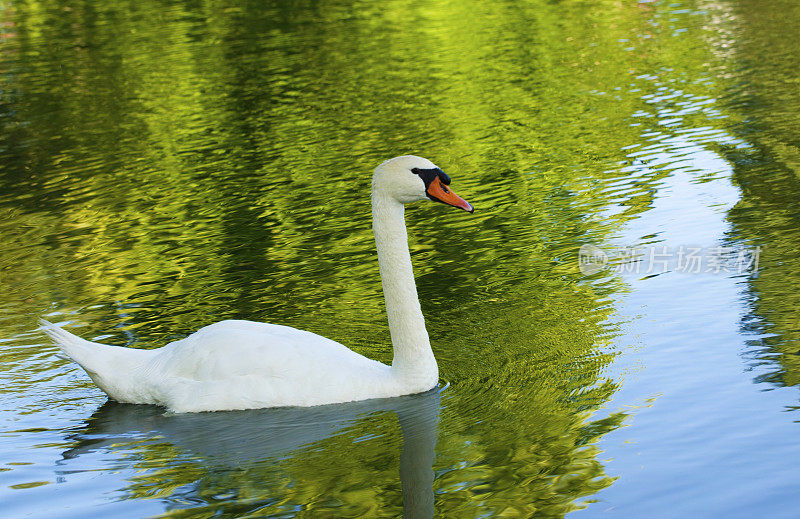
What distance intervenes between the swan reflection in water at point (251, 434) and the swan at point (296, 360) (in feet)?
0.30

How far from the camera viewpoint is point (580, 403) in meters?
7.57

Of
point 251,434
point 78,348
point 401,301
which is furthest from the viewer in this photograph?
point 78,348

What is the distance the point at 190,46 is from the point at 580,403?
2650 centimetres

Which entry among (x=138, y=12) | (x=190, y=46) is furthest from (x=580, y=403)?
(x=138, y=12)

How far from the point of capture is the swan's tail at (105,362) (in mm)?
8227

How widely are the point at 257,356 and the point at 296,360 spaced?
0.94ft

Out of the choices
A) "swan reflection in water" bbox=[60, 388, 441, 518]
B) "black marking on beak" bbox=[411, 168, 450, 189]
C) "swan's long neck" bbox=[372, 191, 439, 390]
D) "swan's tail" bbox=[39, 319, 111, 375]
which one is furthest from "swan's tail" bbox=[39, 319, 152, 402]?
"black marking on beak" bbox=[411, 168, 450, 189]

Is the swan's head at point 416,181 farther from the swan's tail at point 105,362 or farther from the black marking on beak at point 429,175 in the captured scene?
the swan's tail at point 105,362

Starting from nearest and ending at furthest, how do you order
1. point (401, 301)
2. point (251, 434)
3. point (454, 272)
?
point (251, 434)
point (401, 301)
point (454, 272)

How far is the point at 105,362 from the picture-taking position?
827cm

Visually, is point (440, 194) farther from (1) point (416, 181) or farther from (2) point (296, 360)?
(2) point (296, 360)

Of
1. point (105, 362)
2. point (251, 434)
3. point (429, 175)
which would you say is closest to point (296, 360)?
point (251, 434)

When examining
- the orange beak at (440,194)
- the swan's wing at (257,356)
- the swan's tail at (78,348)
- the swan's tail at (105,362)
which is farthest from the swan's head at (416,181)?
the swan's tail at (78,348)

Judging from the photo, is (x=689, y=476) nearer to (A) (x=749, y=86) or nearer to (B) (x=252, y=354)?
(B) (x=252, y=354)
